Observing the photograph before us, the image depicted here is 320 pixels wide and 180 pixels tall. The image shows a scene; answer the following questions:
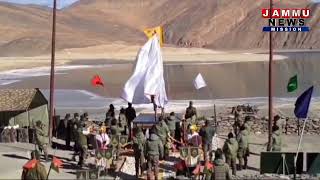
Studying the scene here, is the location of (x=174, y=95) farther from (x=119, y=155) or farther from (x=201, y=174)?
(x=201, y=174)

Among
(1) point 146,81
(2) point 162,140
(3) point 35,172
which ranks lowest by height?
(3) point 35,172

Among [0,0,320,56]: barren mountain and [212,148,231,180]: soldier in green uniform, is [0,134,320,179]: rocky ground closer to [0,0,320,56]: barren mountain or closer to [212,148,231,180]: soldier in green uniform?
[212,148,231,180]: soldier in green uniform

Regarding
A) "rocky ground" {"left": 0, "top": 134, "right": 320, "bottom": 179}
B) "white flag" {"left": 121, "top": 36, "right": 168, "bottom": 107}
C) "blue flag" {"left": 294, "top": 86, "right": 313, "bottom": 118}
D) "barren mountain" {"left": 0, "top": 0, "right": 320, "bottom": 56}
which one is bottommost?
"rocky ground" {"left": 0, "top": 134, "right": 320, "bottom": 179}

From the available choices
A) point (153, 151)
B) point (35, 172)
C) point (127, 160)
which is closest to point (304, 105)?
point (153, 151)

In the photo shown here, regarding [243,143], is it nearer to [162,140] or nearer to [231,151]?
[231,151]

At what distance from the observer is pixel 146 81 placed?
61.7 feet

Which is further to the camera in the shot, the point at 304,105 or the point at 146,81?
the point at 146,81

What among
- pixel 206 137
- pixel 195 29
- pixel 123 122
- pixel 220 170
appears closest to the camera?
pixel 220 170

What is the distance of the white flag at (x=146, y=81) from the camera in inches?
739

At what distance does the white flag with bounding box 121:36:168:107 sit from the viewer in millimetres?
18781

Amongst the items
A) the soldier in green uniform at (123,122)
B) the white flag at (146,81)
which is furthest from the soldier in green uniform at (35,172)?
the soldier in green uniform at (123,122)

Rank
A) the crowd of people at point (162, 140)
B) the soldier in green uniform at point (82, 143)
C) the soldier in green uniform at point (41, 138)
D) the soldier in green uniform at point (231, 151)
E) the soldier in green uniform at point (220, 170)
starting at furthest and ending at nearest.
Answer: the soldier in green uniform at point (41, 138) → the soldier in green uniform at point (82, 143) → the soldier in green uniform at point (231, 151) → the crowd of people at point (162, 140) → the soldier in green uniform at point (220, 170)

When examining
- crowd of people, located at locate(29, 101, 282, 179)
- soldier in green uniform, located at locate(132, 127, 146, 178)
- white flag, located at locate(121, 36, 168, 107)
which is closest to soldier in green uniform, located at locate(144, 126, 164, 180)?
crowd of people, located at locate(29, 101, 282, 179)

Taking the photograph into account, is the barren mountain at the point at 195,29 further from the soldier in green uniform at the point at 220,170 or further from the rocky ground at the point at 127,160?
the soldier in green uniform at the point at 220,170
